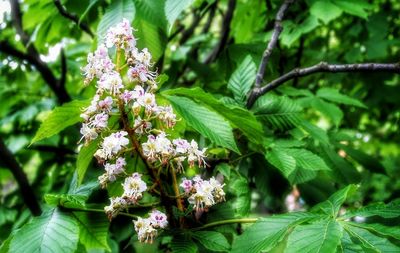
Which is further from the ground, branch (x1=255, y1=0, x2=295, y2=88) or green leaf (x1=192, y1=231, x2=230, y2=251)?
branch (x1=255, y1=0, x2=295, y2=88)

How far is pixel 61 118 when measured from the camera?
104 cm

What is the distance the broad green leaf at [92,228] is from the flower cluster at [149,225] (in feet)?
0.54

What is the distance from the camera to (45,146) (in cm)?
226

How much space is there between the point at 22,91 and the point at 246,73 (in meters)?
1.81

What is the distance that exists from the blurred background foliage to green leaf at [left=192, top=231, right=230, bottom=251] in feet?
0.80

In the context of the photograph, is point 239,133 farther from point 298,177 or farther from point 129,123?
point 129,123

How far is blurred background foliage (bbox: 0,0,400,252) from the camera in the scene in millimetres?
1473

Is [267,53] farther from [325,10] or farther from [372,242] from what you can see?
[372,242]

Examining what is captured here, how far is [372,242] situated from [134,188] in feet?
1.64

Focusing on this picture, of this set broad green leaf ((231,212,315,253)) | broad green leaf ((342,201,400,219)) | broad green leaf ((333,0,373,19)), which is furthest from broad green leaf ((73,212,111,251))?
broad green leaf ((333,0,373,19))

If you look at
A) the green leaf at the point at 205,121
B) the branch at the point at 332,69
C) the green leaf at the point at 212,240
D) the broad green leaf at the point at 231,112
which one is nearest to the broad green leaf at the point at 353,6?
the branch at the point at 332,69

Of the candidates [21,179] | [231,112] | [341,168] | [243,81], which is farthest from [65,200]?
[21,179]

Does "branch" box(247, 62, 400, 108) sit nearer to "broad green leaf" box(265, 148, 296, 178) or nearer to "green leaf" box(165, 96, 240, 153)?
"broad green leaf" box(265, 148, 296, 178)

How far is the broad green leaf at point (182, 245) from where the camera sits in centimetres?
107
